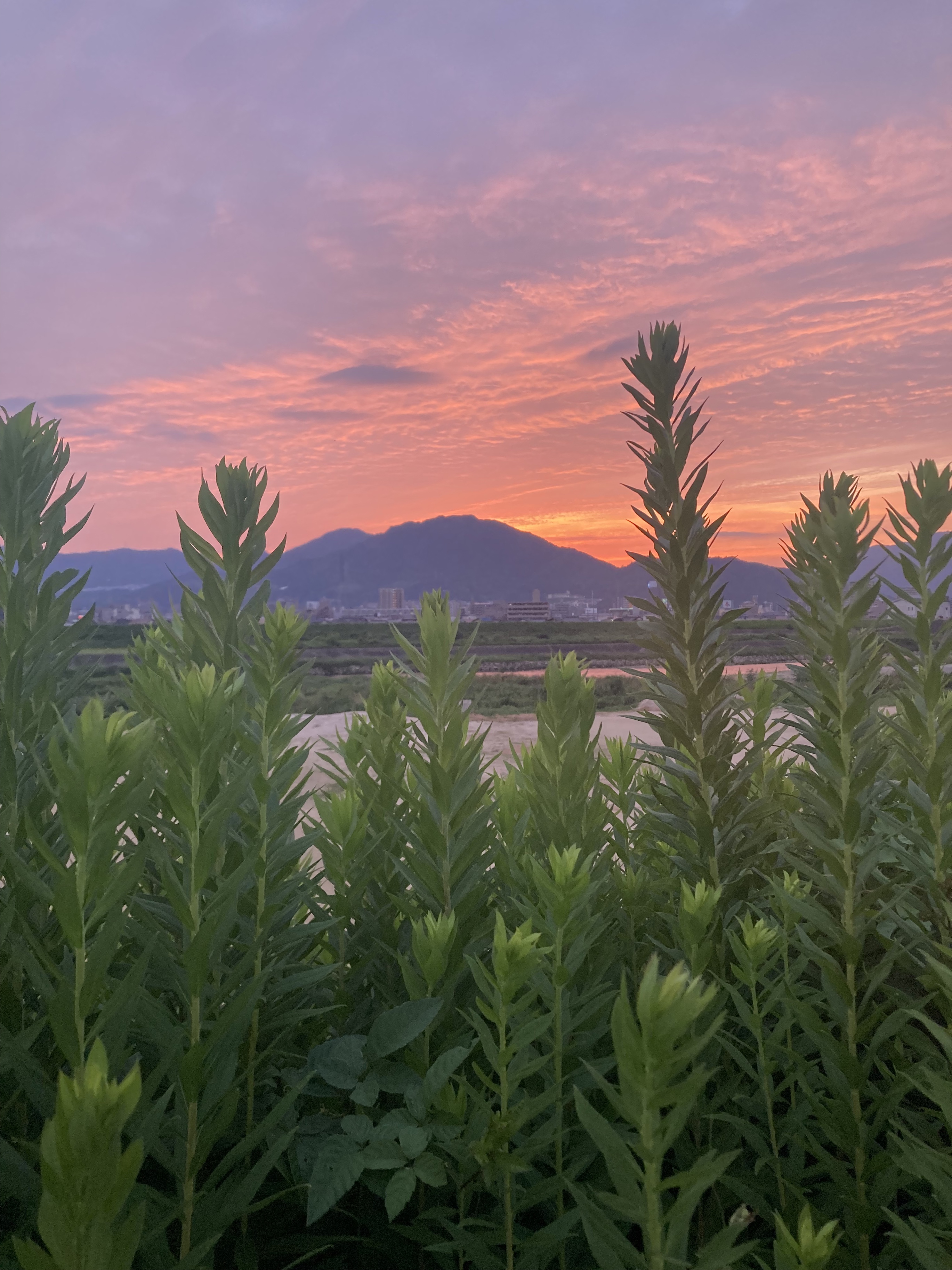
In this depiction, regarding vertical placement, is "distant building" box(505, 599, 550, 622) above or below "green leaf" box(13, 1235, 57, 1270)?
above

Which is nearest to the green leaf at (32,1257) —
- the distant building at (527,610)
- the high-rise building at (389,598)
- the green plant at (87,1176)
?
the green plant at (87,1176)

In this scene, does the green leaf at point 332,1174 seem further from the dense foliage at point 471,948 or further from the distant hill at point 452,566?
A: the distant hill at point 452,566

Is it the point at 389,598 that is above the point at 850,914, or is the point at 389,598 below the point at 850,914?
above

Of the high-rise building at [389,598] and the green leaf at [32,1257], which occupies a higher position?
the high-rise building at [389,598]

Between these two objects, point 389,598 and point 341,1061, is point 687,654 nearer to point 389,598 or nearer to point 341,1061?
point 341,1061

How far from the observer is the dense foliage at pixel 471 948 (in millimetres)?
608

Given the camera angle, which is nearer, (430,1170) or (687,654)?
(430,1170)

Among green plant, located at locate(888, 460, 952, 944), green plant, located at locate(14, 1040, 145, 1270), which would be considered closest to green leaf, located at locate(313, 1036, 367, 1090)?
green plant, located at locate(14, 1040, 145, 1270)

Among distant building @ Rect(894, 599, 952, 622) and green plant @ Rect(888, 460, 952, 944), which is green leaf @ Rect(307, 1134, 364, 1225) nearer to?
green plant @ Rect(888, 460, 952, 944)

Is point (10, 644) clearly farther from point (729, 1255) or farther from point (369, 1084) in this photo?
point (729, 1255)

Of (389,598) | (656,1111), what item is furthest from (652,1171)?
(389,598)

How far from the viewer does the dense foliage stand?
0.61 meters

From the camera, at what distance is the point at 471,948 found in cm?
92

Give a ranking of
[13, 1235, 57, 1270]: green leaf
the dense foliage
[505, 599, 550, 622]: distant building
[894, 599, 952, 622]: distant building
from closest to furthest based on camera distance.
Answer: [13, 1235, 57, 1270]: green leaf
the dense foliage
[894, 599, 952, 622]: distant building
[505, 599, 550, 622]: distant building
